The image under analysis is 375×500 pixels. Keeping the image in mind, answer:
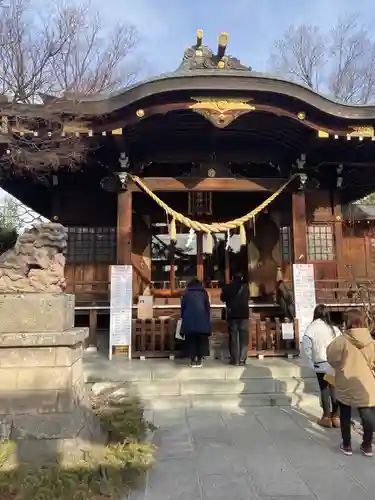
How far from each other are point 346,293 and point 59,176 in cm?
815

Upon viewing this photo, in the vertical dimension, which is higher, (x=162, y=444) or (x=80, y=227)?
(x=80, y=227)

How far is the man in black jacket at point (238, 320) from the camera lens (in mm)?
7266

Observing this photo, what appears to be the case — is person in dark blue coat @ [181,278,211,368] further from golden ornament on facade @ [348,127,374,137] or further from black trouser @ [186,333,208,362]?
golden ornament on facade @ [348,127,374,137]

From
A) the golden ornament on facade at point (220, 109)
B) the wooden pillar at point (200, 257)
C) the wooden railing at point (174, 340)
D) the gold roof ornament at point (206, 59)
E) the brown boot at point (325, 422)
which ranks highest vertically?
the gold roof ornament at point (206, 59)

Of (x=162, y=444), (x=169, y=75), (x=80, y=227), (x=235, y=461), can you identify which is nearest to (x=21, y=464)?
(x=162, y=444)

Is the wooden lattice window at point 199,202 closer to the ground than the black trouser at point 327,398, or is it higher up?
higher up

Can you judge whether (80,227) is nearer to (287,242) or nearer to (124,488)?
(287,242)

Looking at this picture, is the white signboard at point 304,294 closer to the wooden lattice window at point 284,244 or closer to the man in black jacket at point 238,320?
the man in black jacket at point 238,320

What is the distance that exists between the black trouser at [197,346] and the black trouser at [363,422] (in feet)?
10.5

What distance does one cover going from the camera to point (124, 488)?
340 cm

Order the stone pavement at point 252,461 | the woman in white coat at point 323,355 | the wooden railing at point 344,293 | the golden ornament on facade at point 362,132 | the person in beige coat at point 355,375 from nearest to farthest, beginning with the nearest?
the stone pavement at point 252,461, the person in beige coat at point 355,375, the woman in white coat at point 323,355, the golden ornament on facade at point 362,132, the wooden railing at point 344,293

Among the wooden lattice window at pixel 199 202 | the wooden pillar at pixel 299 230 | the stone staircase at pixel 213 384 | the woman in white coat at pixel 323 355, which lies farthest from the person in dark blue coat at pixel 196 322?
the wooden lattice window at pixel 199 202

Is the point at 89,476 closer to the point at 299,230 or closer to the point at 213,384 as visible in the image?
the point at 213,384

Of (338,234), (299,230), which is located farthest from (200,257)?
(338,234)
